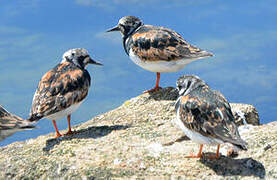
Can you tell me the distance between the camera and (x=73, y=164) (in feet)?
33.8

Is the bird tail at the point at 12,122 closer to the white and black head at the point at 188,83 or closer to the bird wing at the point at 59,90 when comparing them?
the bird wing at the point at 59,90

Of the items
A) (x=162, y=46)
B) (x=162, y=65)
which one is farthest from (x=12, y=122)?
(x=162, y=46)

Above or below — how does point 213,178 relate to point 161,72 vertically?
below

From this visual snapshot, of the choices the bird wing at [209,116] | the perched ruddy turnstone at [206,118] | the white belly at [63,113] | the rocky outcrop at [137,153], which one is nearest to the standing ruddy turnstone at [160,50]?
the rocky outcrop at [137,153]

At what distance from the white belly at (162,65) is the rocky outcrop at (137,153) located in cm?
111

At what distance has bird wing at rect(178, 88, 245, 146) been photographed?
896cm

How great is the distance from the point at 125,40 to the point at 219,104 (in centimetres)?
610

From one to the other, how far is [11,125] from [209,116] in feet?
14.8

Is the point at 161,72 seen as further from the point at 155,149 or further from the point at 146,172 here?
the point at 146,172

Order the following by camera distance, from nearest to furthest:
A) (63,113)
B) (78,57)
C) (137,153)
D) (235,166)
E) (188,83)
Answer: (235,166) → (188,83) → (137,153) → (63,113) → (78,57)

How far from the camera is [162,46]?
44.2 feet

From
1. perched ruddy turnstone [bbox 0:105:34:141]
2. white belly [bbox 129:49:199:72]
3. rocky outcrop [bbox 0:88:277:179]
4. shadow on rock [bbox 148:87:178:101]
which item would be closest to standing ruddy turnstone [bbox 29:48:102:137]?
perched ruddy turnstone [bbox 0:105:34:141]

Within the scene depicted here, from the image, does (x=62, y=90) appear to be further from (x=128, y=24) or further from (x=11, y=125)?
(x=128, y=24)

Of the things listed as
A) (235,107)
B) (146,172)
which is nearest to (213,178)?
(146,172)
